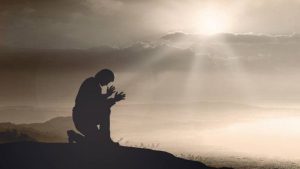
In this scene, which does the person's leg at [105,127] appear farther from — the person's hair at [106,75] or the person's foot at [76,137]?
the person's hair at [106,75]

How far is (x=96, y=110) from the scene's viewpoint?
105ft

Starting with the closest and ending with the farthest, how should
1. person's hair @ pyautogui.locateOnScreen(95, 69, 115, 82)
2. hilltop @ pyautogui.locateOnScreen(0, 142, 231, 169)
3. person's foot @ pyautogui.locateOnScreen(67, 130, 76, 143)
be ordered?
hilltop @ pyautogui.locateOnScreen(0, 142, 231, 169) < person's hair @ pyautogui.locateOnScreen(95, 69, 115, 82) < person's foot @ pyautogui.locateOnScreen(67, 130, 76, 143)

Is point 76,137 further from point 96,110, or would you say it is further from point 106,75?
point 106,75

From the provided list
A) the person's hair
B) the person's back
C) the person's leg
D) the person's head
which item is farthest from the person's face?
the person's leg

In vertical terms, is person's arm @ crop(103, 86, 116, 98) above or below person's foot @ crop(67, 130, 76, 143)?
above

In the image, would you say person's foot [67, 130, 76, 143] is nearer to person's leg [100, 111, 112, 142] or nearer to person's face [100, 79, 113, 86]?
person's leg [100, 111, 112, 142]

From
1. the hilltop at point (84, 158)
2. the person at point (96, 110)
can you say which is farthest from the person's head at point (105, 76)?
the hilltop at point (84, 158)

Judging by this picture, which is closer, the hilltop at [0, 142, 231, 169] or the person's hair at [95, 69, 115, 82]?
the hilltop at [0, 142, 231, 169]

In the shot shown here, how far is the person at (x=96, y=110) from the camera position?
31844mm

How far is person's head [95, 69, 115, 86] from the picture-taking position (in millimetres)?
31812

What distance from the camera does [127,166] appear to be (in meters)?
30.6

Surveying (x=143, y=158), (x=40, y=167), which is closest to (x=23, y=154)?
(x=40, y=167)

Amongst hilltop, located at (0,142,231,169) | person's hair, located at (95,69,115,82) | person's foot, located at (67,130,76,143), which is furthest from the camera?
person's foot, located at (67,130,76,143)

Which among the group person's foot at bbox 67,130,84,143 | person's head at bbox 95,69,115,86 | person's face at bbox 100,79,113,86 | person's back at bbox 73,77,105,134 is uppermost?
person's head at bbox 95,69,115,86
